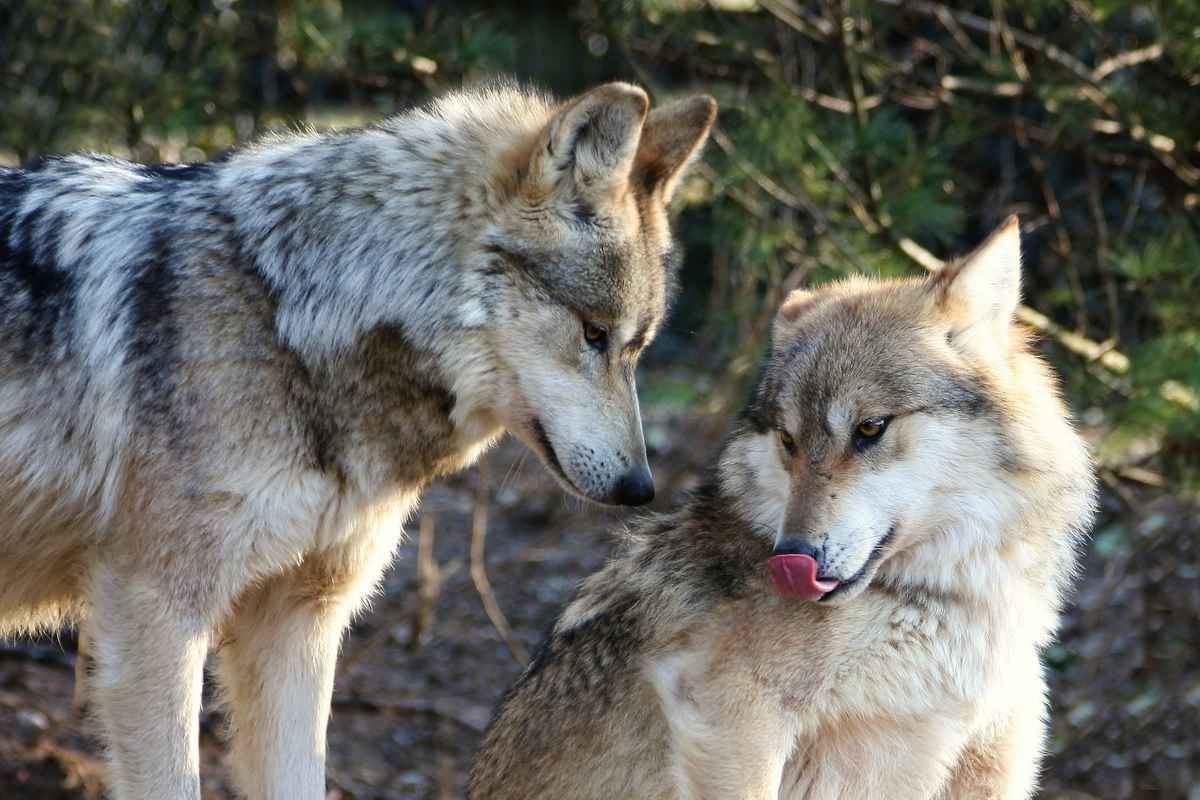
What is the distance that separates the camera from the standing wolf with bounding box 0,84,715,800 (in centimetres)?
397

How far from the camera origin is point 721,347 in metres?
8.25

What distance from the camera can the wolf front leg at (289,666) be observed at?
4398mm

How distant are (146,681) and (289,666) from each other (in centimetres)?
55

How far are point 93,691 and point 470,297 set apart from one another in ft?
4.93

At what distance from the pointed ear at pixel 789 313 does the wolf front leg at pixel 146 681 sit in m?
1.78

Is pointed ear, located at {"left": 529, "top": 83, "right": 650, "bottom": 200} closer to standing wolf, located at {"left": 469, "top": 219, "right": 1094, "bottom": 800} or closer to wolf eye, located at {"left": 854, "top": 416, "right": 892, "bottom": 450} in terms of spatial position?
standing wolf, located at {"left": 469, "top": 219, "right": 1094, "bottom": 800}

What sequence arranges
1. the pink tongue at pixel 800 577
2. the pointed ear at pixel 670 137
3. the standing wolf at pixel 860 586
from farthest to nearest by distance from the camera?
the pointed ear at pixel 670 137 → the standing wolf at pixel 860 586 → the pink tongue at pixel 800 577

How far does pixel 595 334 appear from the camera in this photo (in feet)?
13.7

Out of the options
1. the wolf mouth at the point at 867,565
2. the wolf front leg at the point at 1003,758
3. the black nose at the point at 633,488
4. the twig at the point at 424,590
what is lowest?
the twig at the point at 424,590

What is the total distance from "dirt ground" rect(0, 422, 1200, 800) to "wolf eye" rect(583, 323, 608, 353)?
1.93 m

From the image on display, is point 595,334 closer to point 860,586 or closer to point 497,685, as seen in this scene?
point 860,586

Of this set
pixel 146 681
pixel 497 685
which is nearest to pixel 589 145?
pixel 146 681

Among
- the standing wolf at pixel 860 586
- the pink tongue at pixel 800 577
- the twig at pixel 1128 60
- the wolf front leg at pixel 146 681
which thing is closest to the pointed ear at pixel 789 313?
the standing wolf at pixel 860 586

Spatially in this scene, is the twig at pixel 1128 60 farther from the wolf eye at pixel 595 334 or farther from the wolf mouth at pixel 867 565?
the wolf mouth at pixel 867 565
